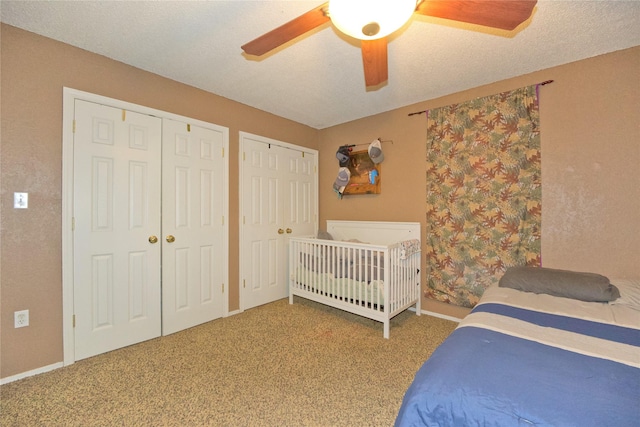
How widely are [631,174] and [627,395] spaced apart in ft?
6.44

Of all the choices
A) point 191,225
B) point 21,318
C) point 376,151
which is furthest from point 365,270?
point 21,318

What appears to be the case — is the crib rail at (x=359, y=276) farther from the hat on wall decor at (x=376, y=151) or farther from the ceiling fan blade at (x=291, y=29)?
the ceiling fan blade at (x=291, y=29)

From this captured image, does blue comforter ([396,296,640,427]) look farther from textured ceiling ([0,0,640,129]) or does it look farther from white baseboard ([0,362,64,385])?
white baseboard ([0,362,64,385])

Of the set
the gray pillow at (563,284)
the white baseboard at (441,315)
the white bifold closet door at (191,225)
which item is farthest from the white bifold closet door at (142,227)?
the gray pillow at (563,284)

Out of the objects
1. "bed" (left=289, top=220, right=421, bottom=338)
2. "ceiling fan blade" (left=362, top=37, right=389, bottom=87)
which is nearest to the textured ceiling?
"ceiling fan blade" (left=362, top=37, right=389, bottom=87)

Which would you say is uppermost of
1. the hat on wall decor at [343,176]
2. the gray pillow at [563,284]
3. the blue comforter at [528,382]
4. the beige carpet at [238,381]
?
the hat on wall decor at [343,176]

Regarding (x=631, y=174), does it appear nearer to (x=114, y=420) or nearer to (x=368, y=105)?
(x=368, y=105)

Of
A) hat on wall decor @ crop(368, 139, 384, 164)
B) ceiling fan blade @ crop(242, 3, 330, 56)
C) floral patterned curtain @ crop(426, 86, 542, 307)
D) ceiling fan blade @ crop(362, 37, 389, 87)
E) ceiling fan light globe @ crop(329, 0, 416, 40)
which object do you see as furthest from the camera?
hat on wall decor @ crop(368, 139, 384, 164)

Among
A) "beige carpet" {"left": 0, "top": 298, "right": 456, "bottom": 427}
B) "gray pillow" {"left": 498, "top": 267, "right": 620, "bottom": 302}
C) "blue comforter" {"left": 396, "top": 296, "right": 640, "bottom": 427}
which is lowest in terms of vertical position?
"beige carpet" {"left": 0, "top": 298, "right": 456, "bottom": 427}

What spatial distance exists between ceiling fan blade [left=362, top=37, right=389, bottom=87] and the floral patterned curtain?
137cm

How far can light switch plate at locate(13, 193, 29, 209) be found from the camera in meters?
1.74

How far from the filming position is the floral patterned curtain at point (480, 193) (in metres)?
2.29

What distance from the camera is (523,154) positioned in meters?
2.31

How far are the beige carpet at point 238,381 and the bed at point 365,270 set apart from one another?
0.85 feet
